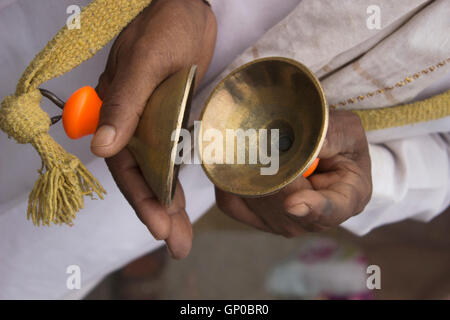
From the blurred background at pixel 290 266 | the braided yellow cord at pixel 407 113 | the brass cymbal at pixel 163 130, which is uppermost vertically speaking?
the braided yellow cord at pixel 407 113

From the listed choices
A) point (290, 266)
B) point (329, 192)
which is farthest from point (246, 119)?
point (290, 266)

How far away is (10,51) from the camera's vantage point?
1.76 feet

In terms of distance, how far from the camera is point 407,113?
0.52m

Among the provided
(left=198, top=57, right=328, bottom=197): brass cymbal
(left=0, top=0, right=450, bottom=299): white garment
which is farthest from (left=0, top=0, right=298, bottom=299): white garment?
(left=198, top=57, right=328, bottom=197): brass cymbal

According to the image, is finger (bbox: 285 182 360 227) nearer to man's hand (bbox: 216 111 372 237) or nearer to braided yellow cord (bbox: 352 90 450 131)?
man's hand (bbox: 216 111 372 237)

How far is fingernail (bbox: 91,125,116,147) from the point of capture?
358mm

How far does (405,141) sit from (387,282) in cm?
69

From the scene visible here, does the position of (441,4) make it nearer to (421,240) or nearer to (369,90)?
(369,90)

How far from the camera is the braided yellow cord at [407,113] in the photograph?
52 cm

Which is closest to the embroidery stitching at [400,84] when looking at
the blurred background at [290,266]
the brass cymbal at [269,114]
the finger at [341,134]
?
the finger at [341,134]

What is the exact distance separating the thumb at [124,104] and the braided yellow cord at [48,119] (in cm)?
5

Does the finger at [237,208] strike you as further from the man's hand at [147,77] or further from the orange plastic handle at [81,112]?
the orange plastic handle at [81,112]

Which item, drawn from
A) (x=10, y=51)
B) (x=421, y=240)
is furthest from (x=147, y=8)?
(x=421, y=240)

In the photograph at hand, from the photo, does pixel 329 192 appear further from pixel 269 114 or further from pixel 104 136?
pixel 104 136
